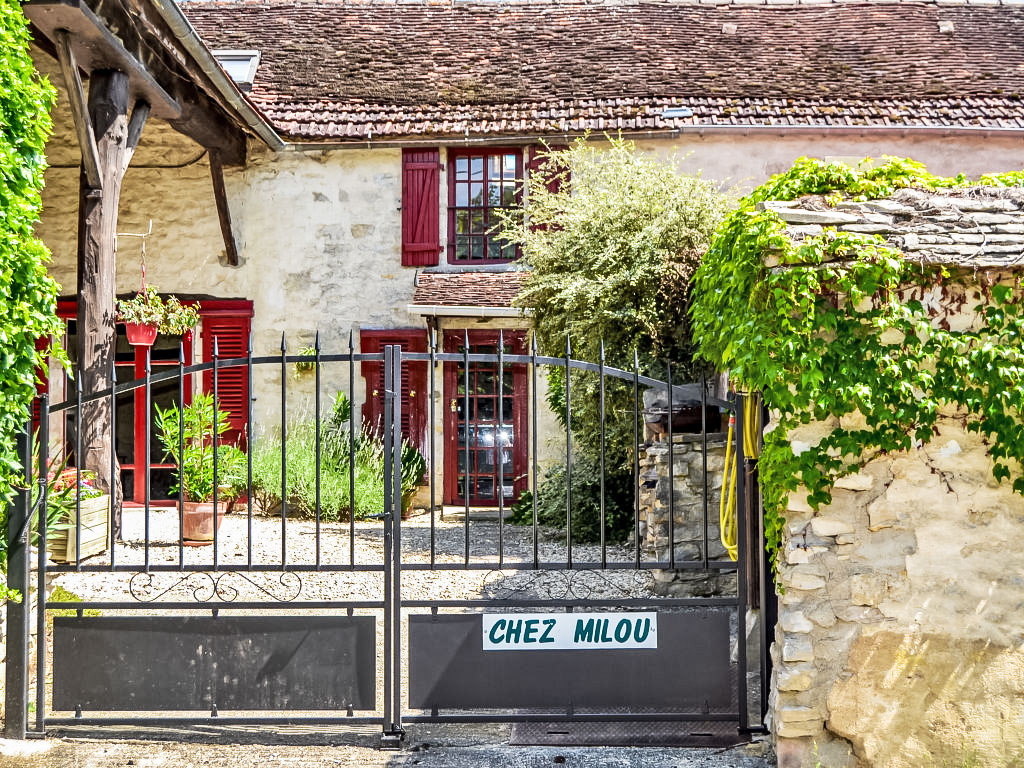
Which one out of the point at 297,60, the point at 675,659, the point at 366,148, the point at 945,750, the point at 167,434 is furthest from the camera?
the point at 297,60

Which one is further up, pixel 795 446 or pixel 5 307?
pixel 5 307

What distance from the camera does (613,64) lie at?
11938mm

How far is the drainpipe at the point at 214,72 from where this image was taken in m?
A: 7.23

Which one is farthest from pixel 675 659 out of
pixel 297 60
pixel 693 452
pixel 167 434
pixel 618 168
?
pixel 297 60

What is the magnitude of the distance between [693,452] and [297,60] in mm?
8405

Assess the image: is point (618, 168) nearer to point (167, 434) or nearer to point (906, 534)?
point (167, 434)

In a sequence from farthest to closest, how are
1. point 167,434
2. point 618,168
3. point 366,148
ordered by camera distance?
point 366,148 → point 618,168 → point 167,434

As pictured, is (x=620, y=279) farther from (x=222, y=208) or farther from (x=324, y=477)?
(x=222, y=208)

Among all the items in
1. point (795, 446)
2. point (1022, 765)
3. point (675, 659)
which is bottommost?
point (1022, 765)

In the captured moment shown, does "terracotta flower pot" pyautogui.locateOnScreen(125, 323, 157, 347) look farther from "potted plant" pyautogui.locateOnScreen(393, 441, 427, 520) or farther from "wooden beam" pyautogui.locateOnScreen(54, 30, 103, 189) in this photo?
"potted plant" pyautogui.locateOnScreen(393, 441, 427, 520)

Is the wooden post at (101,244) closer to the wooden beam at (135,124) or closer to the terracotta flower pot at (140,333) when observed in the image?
the wooden beam at (135,124)

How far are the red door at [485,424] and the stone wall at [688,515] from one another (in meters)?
4.13

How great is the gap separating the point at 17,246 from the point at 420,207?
7254mm

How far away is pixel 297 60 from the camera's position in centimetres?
1205
